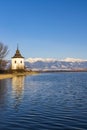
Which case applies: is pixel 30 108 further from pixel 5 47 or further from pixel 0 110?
pixel 5 47

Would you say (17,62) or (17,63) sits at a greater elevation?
(17,62)

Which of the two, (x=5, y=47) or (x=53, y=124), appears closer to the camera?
(x=53, y=124)

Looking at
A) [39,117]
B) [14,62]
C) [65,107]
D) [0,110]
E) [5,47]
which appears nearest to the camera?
[39,117]

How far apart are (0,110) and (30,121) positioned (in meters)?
5.41

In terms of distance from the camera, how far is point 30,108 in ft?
88.1

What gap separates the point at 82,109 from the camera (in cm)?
2584

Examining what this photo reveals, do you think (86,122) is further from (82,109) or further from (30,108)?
(30,108)

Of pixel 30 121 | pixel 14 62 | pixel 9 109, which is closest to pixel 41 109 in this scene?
pixel 9 109

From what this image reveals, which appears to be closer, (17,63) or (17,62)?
(17,63)

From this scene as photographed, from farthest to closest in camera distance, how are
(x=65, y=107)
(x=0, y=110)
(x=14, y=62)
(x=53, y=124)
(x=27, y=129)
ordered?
(x=14, y=62) < (x=65, y=107) < (x=0, y=110) < (x=53, y=124) < (x=27, y=129)

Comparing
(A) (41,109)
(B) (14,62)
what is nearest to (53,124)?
(A) (41,109)

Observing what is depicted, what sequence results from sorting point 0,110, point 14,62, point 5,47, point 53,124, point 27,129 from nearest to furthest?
point 27,129 → point 53,124 → point 0,110 → point 5,47 → point 14,62

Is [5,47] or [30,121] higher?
[5,47]

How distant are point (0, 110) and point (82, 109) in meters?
7.43
